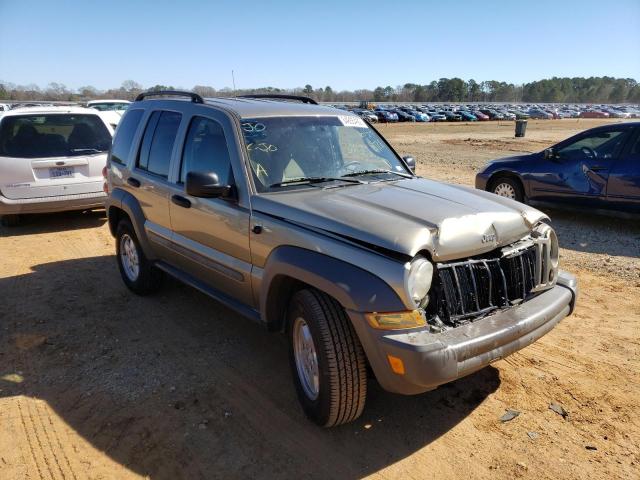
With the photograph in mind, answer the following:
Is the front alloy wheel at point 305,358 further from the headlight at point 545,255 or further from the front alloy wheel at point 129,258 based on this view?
the front alloy wheel at point 129,258

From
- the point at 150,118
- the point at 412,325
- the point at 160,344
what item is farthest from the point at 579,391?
the point at 150,118

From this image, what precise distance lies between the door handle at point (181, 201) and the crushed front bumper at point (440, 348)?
2.06 m

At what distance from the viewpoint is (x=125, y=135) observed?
17.9 feet

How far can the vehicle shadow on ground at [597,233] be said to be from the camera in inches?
277

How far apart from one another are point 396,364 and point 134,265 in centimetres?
380

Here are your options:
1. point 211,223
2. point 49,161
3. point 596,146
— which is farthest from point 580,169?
point 49,161

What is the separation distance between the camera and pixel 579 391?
3.55 metres

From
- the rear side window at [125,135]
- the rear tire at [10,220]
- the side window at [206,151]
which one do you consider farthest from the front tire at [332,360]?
the rear tire at [10,220]

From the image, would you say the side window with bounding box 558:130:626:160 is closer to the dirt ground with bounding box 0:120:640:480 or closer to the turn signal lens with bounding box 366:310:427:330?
the dirt ground with bounding box 0:120:640:480

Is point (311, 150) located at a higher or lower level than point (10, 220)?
higher

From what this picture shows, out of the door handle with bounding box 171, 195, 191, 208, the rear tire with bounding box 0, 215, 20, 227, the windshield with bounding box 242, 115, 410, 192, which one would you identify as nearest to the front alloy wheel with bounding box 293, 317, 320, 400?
the windshield with bounding box 242, 115, 410, 192

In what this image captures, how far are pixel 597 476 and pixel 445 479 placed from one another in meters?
0.83

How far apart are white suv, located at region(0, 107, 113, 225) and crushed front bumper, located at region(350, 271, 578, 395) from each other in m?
6.86

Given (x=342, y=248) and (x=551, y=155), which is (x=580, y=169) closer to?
(x=551, y=155)
